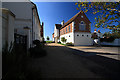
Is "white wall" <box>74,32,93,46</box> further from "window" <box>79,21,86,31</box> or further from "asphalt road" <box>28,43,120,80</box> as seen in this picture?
"asphalt road" <box>28,43,120,80</box>

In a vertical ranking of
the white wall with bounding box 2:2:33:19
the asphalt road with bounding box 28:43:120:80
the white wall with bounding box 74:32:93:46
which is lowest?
the asphalt road with bounding box 28:43:120:80

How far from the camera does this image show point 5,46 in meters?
1.83

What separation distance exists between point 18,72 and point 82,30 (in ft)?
55.5

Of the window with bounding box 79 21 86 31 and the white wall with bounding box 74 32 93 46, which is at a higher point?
the window with bounding box 79 21 86 31

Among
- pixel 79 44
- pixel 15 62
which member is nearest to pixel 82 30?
pixel 79 44

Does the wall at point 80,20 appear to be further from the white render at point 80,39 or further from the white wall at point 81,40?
the white wall at point 81,40

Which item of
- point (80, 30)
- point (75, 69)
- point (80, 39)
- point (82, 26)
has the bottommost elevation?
point (75, 69)

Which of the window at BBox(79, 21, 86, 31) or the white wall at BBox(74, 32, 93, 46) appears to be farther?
the window at BBox(79, 21, 86, 31)

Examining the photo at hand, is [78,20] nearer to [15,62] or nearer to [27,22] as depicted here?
[27,22]

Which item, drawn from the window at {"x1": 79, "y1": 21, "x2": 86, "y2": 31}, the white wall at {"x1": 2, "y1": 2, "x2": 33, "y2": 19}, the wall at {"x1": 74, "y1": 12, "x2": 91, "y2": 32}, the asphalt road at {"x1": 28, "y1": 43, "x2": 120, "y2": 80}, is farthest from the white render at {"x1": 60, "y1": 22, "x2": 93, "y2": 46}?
the asphalt road at {"x1": 28, "y1": 43, "x2": 120, "y2": 80}

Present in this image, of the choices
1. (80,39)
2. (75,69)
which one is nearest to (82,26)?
(80,39)

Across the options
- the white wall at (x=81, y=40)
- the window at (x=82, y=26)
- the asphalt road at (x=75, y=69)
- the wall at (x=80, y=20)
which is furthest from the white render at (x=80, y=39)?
the asphalt road at (x=75, y=69)

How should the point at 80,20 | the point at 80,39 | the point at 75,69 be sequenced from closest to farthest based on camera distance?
the point at 75,69
the point at 80,39
the point at 80,20

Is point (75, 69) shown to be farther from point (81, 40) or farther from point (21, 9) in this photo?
point (81, 40)
